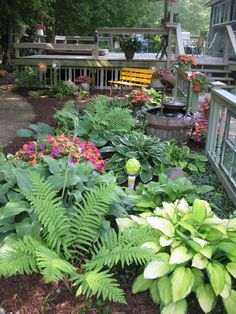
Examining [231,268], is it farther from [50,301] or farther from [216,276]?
[50,301]

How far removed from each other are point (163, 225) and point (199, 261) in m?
0.33

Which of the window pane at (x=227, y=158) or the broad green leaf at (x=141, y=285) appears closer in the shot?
the broad green leaf at (x=141, y=285)

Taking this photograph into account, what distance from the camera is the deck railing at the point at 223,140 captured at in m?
3.61

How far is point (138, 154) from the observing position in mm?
4152

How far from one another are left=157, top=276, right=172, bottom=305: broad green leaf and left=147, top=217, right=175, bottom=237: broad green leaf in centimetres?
28

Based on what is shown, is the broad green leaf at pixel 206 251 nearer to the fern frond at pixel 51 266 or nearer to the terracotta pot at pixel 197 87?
the fern frond at pixel 51 266

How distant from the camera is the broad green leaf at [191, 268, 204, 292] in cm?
208

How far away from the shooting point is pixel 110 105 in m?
6.41

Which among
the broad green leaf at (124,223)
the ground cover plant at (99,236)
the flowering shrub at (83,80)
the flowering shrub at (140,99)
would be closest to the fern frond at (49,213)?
the ground cover plant at (99,236)

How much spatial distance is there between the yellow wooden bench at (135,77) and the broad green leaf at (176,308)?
7209mm

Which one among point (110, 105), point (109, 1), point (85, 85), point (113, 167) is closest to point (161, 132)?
point (113, 167)

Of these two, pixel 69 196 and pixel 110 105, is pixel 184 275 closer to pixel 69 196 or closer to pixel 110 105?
pixel 69 196

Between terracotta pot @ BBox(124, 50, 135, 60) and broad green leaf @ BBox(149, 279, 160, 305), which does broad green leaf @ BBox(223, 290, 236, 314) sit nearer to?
broad green leaf @ BBox(149, 279, 160, 305)

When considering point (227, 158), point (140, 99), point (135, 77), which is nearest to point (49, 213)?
point (227, 158)
